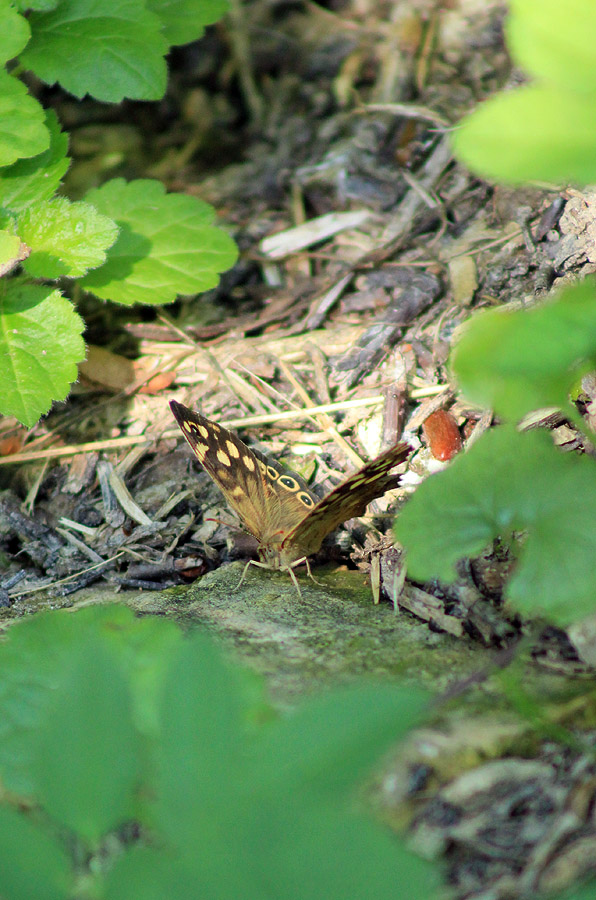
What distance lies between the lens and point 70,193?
4.32 metres

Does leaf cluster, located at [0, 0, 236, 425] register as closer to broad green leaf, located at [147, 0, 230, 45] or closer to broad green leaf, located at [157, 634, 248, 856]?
broad green leaf, located at [147, 0, 230, 45]

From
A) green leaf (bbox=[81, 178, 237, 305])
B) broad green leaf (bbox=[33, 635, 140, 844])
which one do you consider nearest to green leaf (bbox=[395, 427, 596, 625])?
broad green leaf (bbox=[33, 635, 140, 844])

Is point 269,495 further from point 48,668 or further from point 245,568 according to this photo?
point 48,668

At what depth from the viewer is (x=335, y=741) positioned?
1077 mm

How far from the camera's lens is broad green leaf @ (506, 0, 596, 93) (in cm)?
134

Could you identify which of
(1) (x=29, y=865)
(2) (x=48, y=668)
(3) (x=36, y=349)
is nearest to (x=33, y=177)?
(3) (x=36, y=349)

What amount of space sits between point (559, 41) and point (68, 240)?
1.99m

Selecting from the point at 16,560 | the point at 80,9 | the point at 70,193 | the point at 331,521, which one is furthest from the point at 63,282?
the point at 331,521

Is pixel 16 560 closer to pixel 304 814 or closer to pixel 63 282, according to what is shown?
pixel 63 282

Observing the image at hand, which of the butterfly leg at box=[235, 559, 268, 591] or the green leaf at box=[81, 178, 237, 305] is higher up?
the green leaf at box=[81, 178, 237, 305]

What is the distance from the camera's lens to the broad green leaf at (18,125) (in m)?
2.70

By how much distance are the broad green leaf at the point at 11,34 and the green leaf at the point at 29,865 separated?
2.59 metres

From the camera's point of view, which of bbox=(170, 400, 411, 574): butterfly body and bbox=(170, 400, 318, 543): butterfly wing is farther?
bbox=(170, 400, 318, 543): butterfly wing

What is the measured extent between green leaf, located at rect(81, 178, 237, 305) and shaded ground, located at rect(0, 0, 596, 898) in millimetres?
438
